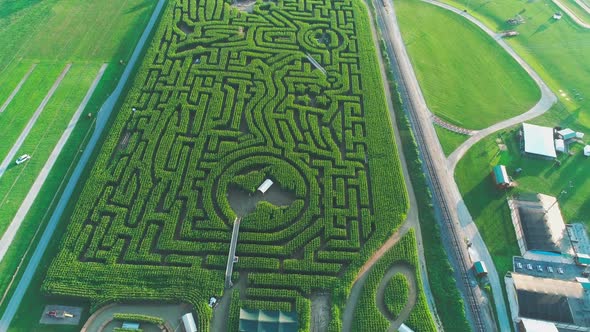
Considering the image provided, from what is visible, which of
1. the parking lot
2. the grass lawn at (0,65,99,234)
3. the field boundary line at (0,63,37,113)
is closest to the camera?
the parking lot

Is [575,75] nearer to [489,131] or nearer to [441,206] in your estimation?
[489,131]

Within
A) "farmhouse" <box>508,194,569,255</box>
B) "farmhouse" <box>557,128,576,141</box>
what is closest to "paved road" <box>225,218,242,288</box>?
"farmhouse" <box>508,194,569,255</box>

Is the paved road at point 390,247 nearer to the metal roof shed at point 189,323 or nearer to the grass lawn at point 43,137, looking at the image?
the metal roof shed at point 189,323

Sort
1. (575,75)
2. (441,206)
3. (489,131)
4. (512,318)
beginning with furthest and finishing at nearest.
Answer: (575,75) < (489,131) < (441,206) < (512,318)

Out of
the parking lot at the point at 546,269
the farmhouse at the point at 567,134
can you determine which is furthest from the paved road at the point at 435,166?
the farmhouse at the point at 567,134

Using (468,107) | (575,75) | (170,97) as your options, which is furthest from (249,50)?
(575,75)

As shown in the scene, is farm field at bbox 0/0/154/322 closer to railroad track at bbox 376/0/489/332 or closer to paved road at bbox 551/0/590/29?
railroad track at bbox 376/0/489/332
